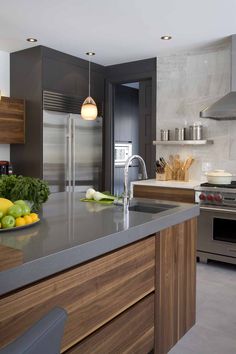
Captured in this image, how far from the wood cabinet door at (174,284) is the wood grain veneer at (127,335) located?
0.28 ft

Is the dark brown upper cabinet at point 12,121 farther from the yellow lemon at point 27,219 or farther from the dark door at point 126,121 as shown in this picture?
the yellow lemon at point 27,219

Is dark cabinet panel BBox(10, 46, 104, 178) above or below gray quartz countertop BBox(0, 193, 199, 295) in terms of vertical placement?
above

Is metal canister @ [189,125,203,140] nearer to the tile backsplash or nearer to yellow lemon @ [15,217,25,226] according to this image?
the tile backsplash

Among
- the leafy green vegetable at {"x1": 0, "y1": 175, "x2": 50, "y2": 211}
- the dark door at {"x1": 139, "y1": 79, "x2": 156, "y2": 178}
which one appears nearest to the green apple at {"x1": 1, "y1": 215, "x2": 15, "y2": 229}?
the leafy green vegetable at {"x1": 0, "y1": 175, "x2": 50, "y2": 211}

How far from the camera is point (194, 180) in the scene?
475 centimetres

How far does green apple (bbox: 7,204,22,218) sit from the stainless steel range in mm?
2754

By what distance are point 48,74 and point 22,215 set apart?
3.38m

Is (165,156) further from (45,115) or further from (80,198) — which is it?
(80,198)

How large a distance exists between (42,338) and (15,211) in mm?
957

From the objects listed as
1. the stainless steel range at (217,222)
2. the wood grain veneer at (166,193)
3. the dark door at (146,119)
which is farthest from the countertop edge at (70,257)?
the dark door at (146,119)

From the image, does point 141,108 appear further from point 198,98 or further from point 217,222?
point 217,222

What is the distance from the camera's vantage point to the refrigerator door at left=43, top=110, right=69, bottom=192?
459 centimetres

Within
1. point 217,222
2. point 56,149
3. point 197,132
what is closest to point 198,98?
point 197,132

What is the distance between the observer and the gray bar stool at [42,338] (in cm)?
63
